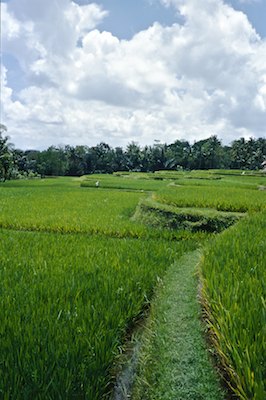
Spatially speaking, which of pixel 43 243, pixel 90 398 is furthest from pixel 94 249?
pixel 90 398

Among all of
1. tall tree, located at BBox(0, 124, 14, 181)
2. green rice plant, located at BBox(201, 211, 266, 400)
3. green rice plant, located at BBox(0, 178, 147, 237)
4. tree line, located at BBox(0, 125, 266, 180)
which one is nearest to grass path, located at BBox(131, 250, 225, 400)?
green rice plant, located at BBox(201, 211, 266, 400)

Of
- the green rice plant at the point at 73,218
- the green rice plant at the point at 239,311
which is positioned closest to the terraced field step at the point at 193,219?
the green rice plant at the point at 73,218

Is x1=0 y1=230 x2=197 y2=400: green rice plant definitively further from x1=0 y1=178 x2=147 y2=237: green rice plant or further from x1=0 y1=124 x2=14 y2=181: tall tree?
x1=0 y1=124 x2=14 y2=181: tall tree

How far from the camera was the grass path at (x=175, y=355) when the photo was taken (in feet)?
7.68

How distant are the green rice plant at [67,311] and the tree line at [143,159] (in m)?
51.0

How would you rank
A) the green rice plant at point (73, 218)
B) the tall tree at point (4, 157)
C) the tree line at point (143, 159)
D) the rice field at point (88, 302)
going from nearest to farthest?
1. the rice field at point (88, 302)
2. the green rice plant at point (73, 218)
3. the tall tree at point (4, 157)
4. the tree line at point (143, 159)

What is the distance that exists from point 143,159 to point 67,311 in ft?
191

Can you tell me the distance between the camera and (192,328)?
3160 mm

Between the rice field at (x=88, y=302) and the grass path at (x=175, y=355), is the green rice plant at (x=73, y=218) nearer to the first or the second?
the rice field at (x=88, y=302)

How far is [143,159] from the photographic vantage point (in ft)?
199

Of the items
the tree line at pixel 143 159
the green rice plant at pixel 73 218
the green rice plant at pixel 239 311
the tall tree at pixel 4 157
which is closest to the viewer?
the green rice plant at pixel 239 311

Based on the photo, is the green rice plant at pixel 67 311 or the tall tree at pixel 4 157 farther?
the tall tree at pixel 4 157

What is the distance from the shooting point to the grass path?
92.1 inches

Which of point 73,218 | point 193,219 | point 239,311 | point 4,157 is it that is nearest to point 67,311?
point 239,311
